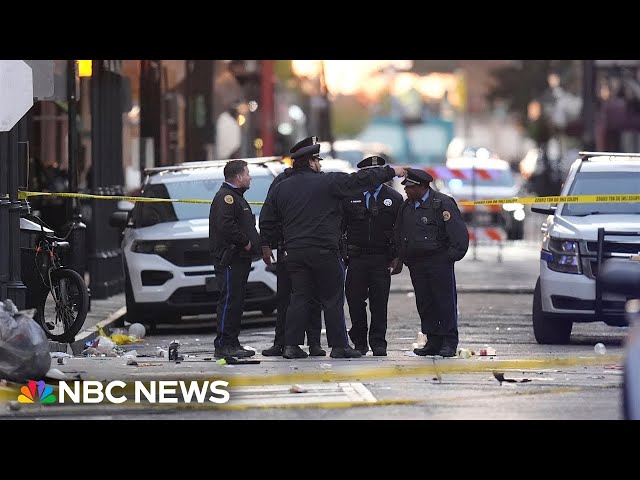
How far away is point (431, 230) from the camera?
15.2 metres

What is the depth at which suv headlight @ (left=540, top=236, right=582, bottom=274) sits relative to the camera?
1611cm

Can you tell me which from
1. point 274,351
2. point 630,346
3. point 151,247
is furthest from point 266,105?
point 630,346

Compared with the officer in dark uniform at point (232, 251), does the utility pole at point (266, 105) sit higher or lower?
higher

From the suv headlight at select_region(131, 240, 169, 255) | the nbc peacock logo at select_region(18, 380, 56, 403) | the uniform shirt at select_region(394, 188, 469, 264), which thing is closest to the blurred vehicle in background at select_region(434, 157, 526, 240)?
the suv headlight at select_region(131, 240, 169, 255)

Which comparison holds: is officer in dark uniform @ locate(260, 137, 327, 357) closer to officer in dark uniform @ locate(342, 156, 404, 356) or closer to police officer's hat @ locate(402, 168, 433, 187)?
officer in dark uniform @ locate(342, 156, 404, 356)

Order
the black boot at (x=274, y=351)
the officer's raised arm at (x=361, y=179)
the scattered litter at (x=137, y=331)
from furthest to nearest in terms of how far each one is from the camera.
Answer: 1. the scattered litter at (x=137, y=331)
2. the black boot at (x=274, y=351)
3. the officer's raised arm at (x=361, y=179)

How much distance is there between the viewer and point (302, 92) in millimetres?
92625

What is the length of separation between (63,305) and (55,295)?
120mm

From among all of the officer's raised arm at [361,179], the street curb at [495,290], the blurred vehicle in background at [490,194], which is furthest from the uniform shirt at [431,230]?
the blurred vehicle in background at [490,194]

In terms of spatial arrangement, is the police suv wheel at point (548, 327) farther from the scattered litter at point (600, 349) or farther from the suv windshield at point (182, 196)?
the suv windshield at point (182, 196)

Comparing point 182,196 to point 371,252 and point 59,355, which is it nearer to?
point 59,355

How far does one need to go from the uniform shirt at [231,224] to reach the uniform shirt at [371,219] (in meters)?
0.83

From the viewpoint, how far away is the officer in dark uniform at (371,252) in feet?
50.2
